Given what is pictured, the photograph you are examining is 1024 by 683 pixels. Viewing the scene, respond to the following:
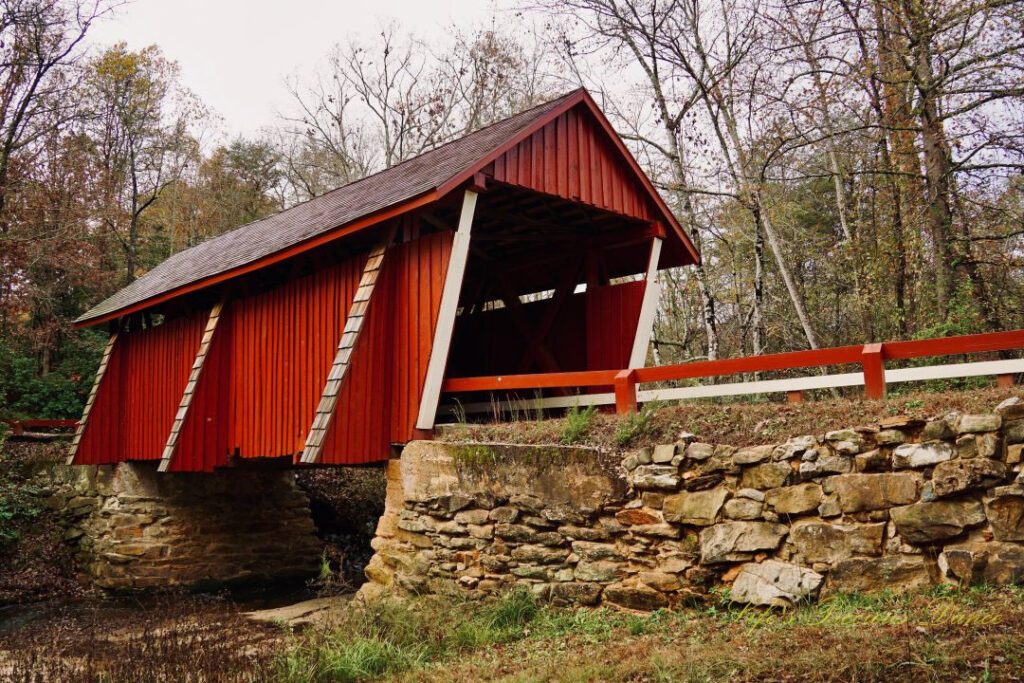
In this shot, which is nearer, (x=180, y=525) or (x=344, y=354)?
(x=344, y=354)

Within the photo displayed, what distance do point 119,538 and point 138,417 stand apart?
6.24ft

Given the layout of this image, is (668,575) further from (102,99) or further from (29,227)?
(102,99)

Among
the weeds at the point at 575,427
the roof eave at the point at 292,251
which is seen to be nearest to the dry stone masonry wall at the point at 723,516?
the weeds at the point at 575,427

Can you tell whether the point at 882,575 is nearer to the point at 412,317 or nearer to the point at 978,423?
the point at 978,423

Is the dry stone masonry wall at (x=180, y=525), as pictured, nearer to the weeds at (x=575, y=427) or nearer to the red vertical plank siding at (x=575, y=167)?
the red vertical plank siding at (x=575, y=167)

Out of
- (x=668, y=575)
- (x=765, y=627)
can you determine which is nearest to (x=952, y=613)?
(x=765, y=627)

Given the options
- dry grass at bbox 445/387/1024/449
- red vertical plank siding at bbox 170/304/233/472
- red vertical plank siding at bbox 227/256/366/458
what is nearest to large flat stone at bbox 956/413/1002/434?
dry grass at bbox 445/387/1024/449

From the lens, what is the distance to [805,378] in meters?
5.73

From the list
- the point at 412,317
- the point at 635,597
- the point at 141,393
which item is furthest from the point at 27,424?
the point at 635,597

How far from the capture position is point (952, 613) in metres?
4.55

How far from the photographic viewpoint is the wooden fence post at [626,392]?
696cm

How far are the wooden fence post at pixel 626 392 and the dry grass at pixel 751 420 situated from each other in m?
0.13

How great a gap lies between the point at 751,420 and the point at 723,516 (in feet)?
2.73

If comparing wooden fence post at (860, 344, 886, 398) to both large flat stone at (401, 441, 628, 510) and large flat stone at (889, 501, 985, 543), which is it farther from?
large flat stone at (401, 441, 628, 510)
